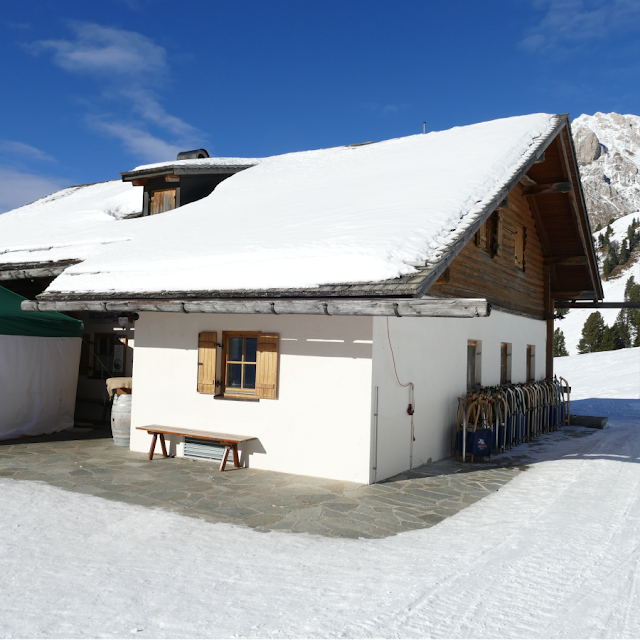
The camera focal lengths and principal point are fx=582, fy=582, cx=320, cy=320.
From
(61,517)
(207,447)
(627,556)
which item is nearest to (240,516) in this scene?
(61,517)

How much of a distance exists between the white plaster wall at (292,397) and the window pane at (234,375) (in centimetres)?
29

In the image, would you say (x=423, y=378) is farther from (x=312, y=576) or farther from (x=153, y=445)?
(x=312, y=576)

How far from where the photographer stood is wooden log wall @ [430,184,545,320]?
9.91m

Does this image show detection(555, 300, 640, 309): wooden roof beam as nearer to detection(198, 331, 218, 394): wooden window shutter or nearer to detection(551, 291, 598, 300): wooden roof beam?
detection(551, 291, 598, 300): wooden roof beam

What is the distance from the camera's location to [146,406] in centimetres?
923

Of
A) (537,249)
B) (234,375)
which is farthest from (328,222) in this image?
(537,249)

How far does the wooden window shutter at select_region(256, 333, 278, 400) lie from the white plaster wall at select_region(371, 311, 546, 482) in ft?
4.71

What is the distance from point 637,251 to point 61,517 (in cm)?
13197

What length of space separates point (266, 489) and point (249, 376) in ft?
6.39

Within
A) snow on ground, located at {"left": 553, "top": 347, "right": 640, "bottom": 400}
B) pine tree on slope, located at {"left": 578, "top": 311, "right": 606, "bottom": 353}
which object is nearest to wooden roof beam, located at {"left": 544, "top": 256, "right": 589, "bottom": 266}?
snow on ground, located at {"left": 553, "top": 347, "right": 640, "bottom": 400}

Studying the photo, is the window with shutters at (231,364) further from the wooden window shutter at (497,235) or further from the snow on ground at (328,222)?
the wooden window shutter at (497,235)

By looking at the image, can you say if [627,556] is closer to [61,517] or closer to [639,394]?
[61,517]

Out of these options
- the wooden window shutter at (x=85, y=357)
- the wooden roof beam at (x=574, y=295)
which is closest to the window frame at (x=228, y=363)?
the wooden window shutter at (x=85, y=357)

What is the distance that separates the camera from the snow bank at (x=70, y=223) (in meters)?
11.6
